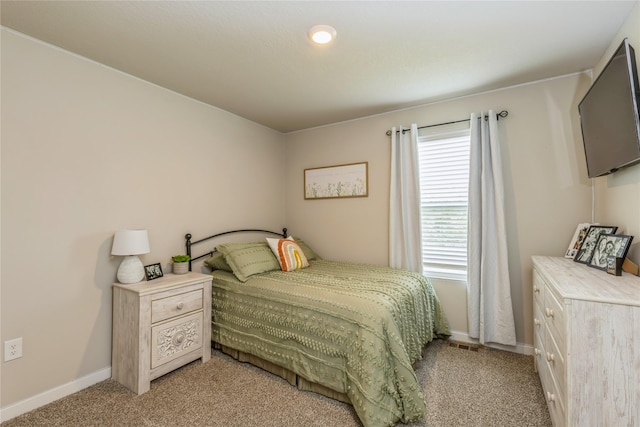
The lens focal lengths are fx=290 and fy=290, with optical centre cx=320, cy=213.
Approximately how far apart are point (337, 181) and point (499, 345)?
2362 millimetres

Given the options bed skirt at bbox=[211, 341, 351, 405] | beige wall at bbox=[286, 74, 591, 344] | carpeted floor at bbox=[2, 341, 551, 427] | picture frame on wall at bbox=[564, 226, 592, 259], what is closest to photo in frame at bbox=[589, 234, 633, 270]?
picture frame on wall at bbox=[564, 226, 592, 259]

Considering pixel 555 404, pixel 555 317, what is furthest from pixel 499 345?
pixel 555 317

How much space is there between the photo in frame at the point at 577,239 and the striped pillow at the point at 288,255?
2279mm

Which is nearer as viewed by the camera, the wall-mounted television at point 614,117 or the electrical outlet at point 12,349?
the wall-mounted television at point 614,117

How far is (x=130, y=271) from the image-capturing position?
220cm

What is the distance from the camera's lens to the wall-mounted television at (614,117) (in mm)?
1475

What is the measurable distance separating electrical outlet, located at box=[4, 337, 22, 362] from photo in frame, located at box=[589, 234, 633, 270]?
11.8 feet

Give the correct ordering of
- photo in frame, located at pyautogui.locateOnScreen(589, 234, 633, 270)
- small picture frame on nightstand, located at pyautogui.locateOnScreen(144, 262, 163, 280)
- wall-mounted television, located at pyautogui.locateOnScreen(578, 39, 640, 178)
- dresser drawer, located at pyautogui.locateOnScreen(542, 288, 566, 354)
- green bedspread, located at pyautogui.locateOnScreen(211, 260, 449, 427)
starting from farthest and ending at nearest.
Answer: small picture frame on nightstand, located at pyautogui.locateOnScreen(144, 262, 163, 280)
green bedspread, located at pyautogui.locateOnScreen(211, 260, 449, 427)
photo in frame, located at pyautogui.locateOnScreen(589, 234, 633, 270)
wall-mounted television, located at pyautogui.locateOnScreen(578, 39, 640, 178)
dresser drawer, located at pyautogui.locateOnScreen(542, 288, 566, 354)

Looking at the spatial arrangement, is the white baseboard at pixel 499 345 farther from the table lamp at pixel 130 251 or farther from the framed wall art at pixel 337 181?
the table lamp at pixel 130 251

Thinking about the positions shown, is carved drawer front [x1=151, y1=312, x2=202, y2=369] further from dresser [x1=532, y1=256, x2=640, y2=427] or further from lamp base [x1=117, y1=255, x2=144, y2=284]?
dresser [x1=532, y1=256, x2=640, y2=427]

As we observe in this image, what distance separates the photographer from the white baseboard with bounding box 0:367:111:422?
70.2 inches

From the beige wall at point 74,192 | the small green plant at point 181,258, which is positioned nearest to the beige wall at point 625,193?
the small green plant at point 181,258

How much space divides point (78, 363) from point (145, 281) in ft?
2.23

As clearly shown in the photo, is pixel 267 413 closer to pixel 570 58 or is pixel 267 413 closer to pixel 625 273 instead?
pixel 625 273
